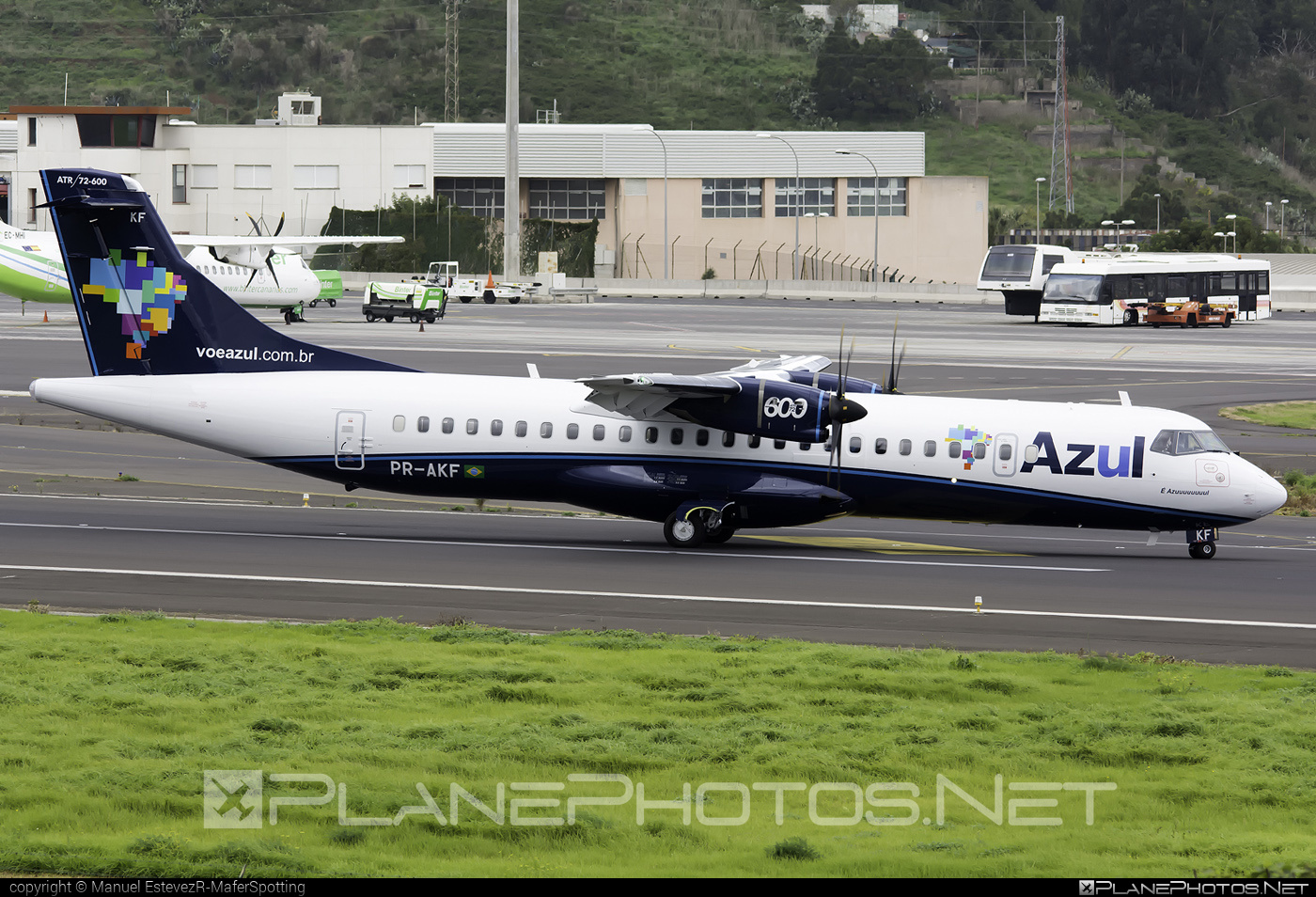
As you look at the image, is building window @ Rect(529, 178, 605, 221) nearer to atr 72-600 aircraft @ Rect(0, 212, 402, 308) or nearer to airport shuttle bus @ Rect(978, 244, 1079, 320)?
airport shuttle bus @ Rect(978, 244, 1079, 320)

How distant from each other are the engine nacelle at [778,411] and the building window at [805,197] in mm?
109419

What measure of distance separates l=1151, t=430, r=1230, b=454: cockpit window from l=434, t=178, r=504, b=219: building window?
110719 millimetres

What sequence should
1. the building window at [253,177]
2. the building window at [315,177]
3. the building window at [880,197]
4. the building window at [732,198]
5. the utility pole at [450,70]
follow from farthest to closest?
the utility pole at [450,70], the building window at [880,197], the building window at [732,198], the building window at [315,177], the building window at [253,177]

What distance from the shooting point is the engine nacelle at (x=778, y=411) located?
979 inches

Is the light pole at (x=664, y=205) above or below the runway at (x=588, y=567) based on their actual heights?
above

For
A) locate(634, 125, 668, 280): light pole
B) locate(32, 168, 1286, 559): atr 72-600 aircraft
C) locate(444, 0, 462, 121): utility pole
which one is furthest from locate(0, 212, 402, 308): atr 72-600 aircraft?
locate(444, 0, 462, 121): utility pole

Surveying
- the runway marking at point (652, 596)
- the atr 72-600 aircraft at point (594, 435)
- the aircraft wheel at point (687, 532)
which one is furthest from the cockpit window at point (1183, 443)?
the aircraft wheel at point (687, 532)

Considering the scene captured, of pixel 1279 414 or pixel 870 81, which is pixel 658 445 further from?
pixel 870 81


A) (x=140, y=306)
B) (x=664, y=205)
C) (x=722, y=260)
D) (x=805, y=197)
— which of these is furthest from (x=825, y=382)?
(x=805, y=197)

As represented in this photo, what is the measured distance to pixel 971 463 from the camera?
26.2 metres

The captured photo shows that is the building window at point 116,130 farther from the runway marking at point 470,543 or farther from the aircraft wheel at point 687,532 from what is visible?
the aircraft wheel at point 687,532

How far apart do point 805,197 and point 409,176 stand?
3681 cm

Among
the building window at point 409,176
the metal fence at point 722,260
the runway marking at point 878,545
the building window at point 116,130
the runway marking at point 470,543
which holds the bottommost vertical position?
the runway marking at point 878,545
